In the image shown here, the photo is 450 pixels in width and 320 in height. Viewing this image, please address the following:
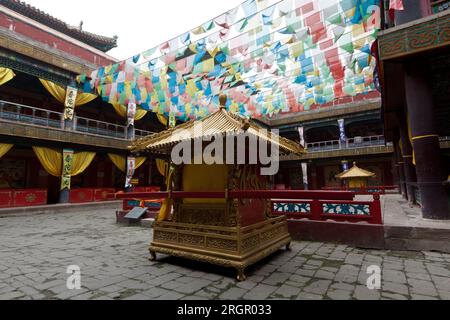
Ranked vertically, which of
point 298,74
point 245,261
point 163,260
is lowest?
point 163,260

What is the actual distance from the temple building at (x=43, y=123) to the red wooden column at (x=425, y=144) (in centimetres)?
1449

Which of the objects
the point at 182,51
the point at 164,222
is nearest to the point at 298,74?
the point at 182,51

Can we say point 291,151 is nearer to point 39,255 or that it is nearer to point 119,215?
point 39,255

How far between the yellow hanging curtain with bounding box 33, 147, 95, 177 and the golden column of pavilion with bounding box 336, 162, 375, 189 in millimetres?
15194

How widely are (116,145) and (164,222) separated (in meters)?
12.6

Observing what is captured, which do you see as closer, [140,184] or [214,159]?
[214,159]

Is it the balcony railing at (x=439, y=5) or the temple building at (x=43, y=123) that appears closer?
the balcony railing at (x=439, y=5)

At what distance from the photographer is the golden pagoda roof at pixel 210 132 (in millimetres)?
3588

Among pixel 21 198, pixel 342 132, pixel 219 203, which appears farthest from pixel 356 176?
pixel 21 198

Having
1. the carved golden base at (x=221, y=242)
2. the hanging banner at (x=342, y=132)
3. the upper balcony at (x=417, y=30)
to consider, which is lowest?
the carved golden base at (x=221, y=242)

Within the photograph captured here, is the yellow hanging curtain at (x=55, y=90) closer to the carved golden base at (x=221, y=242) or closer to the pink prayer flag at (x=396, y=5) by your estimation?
the carved golden base at (x=221, y=242)

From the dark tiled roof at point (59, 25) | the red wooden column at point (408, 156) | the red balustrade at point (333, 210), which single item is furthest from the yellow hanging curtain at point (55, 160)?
the red wooden column at point (408, 156)

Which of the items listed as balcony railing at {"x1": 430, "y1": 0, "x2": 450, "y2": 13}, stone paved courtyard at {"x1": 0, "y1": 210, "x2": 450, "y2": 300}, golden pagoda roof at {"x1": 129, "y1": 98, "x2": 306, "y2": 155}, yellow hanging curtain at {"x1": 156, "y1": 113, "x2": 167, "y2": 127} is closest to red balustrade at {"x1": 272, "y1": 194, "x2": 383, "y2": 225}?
stone paved courtyard at {"x1": 0, "y1": 210, "x2": 450, "y2": 300}

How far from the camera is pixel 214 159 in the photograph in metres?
4.18
